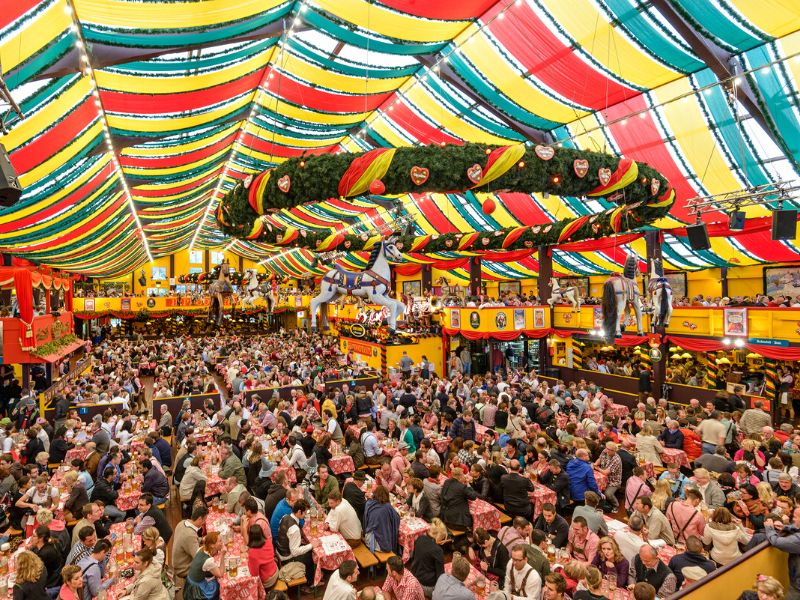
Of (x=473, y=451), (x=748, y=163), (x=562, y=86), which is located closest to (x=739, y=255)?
(x=748, y=163)

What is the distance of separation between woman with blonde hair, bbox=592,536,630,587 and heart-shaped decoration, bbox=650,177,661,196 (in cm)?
417

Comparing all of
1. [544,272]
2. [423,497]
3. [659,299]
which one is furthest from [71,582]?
[544,272]

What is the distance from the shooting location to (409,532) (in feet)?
16.0

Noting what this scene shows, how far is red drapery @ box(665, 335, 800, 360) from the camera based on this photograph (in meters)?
9.87

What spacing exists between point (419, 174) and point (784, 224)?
609 centimetres

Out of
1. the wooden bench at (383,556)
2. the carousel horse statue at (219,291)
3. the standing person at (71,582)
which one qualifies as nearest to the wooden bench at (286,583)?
the wooden bench at (383,556)

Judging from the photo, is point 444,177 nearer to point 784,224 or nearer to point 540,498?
point 540,498

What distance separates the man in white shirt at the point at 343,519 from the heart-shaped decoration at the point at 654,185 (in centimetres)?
516

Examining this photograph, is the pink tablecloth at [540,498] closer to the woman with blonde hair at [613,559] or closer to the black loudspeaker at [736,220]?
the woman with blonde hair at [613,559]

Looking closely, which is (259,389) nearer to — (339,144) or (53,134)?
(339,144)

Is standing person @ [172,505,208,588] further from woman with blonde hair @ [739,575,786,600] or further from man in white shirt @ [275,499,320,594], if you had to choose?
woman with blonde hair @ [739,575,786,600]

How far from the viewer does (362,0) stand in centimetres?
540

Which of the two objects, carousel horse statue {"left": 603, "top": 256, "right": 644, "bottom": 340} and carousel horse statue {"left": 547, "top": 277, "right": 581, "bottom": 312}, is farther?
carousel horse statue {"left": 547, "top": 277, "right": 581, "bottom": 312}

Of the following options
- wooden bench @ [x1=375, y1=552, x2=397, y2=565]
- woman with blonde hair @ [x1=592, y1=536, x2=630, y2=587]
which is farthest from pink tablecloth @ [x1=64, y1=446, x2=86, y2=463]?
woman with blonde hair @ [x1=592, y1=536, x2=630, y2=587]
